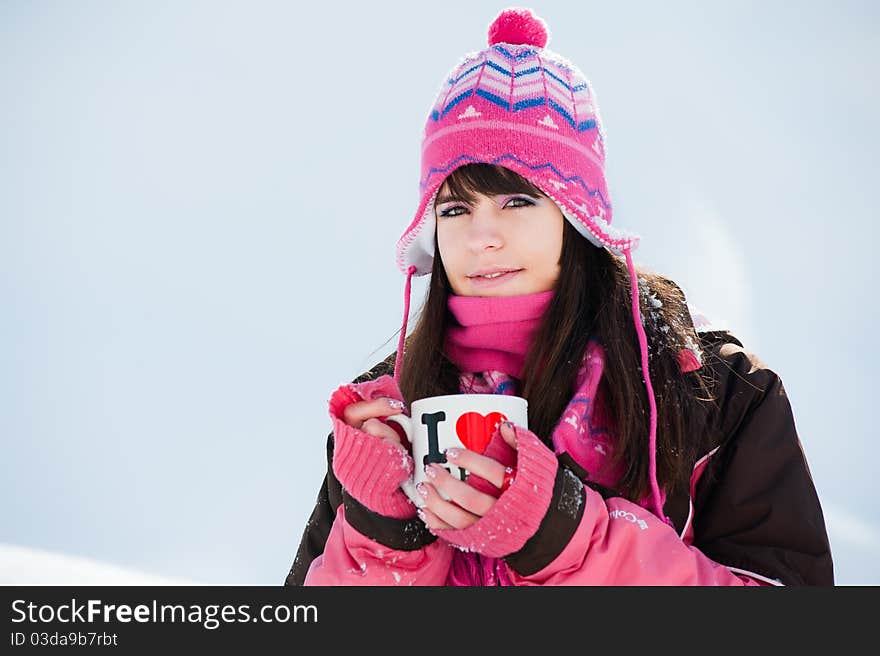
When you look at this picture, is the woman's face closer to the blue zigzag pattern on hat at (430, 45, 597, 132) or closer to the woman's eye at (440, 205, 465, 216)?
the woman's eye at (440, 205, 465, 216)

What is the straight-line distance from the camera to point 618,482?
174 cm

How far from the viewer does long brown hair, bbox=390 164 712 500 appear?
5.76 feet

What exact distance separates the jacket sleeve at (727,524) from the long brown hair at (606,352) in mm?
87

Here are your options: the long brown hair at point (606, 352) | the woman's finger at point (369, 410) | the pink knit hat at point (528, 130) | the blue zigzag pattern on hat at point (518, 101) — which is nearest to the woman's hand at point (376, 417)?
the woman's finger at point (369, 410)

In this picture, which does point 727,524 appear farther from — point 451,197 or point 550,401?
point 451,197

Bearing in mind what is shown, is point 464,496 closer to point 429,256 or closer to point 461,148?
point 461,148

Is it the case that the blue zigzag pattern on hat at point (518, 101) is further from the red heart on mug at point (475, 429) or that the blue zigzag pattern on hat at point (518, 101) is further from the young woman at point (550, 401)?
the red heart on mug at point (475, 429)

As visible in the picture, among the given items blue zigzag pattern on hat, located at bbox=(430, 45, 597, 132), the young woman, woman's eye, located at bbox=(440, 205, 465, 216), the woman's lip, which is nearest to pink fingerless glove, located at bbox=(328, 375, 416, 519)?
the young woman

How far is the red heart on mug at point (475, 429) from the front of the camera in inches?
54.1

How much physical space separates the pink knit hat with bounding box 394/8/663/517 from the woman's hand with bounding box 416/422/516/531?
0.57 m

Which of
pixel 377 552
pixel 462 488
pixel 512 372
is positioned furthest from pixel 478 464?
pixel 512 372

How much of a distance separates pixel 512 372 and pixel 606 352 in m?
0.21
